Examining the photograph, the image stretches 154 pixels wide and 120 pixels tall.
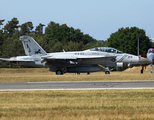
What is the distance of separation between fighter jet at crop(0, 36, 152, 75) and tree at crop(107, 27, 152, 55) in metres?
44.2

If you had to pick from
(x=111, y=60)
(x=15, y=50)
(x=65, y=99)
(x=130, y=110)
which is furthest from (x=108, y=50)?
(x=15, y=50)

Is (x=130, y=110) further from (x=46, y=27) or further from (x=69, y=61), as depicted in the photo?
(x=46, y=27)

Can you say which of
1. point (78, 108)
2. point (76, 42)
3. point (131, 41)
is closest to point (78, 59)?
point (78, 108)

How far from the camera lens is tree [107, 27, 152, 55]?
243ft

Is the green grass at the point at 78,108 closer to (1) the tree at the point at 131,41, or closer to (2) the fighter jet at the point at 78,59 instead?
(2) the fighter jet at the point at 78,59

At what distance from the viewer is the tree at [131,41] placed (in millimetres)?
74000

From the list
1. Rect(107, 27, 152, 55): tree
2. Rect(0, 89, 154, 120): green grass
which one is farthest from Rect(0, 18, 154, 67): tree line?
Rect(0, 89, 154, 120): green grass

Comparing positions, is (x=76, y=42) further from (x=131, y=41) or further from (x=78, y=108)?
(x=78, y=108)

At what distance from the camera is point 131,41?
74688mm

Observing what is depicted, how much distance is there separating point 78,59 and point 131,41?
154 ft

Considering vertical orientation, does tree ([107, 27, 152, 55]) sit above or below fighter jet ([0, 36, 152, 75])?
above

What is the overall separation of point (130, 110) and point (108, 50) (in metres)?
22.3

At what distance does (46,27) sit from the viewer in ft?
465

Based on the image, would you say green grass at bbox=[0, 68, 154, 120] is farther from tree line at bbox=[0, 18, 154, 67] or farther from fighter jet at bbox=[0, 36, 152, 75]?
tree line at bbox=[0, 18, 154, 67]
